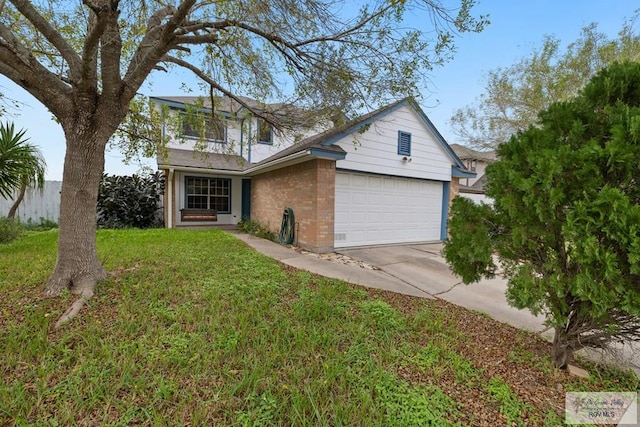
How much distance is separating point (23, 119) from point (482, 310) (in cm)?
980

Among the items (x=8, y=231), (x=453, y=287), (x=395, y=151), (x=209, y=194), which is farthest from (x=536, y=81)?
(x=8, y=231)

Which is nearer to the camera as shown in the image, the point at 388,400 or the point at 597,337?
the point at 388,400

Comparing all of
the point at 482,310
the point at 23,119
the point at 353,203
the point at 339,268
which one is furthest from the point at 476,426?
the point at 23,119

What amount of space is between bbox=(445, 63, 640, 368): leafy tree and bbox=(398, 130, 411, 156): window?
21.3 feet

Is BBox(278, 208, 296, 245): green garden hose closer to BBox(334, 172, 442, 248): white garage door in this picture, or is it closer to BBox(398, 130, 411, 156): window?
BBox(334, 172, 442, 248): white garage door

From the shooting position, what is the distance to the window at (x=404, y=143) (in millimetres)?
8930

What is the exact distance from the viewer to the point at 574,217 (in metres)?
2.03

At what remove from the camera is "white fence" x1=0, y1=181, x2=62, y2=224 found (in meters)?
11.6

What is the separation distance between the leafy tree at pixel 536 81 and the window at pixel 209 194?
450 inches

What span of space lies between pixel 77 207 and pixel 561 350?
18.4 feet

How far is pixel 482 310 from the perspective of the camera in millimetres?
4051

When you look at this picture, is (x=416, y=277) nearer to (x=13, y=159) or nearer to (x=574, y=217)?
(x=574, y=217)

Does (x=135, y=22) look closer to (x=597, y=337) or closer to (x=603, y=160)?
(x=603, y=160)

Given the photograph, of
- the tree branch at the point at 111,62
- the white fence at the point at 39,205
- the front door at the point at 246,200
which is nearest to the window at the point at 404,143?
the front door at the point at 246,200
